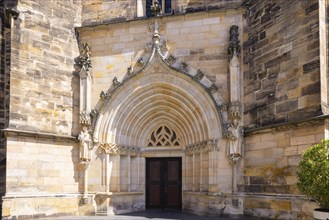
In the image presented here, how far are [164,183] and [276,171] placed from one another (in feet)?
13.5

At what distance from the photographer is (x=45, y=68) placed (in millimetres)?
11695

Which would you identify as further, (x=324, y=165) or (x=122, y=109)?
(x=122, y=109)

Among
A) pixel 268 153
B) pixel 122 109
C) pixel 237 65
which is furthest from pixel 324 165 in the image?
pixel 122 109

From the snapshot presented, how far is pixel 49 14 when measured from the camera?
472 inches

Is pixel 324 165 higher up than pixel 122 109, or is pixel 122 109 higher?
pixel 122 109

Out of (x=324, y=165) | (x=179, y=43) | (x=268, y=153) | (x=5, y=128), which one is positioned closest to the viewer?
(x=324, y=165)

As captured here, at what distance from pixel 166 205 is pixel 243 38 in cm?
557

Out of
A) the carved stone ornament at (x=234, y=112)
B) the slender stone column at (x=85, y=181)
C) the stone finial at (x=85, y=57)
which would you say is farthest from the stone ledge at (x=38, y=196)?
the carved stone ornament at (x=234, y=112)

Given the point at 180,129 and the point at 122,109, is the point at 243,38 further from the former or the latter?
the point at 122,109

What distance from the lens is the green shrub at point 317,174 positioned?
283 inches

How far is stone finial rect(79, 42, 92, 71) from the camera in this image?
39.8 ft

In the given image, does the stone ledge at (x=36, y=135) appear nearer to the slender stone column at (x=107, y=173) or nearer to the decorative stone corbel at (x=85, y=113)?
the decorative stone corbel at (x=85, y=113)

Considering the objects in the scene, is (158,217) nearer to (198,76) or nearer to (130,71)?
(198,76)

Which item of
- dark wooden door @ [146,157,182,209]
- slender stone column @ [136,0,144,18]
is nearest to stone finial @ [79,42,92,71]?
slender stone column @ [136,0,144,18]
